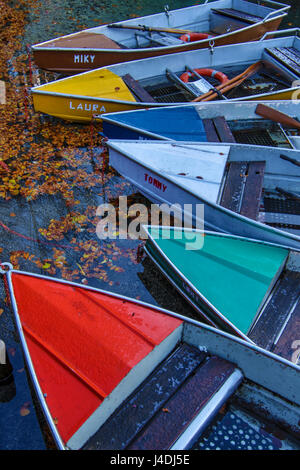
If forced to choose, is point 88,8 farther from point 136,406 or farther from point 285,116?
point 136,406

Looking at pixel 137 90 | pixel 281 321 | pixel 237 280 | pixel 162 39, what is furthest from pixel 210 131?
pixel 162 39

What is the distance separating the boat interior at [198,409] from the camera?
394cm

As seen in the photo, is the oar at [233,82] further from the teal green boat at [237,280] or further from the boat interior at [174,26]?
the teal green boat at [237,280]

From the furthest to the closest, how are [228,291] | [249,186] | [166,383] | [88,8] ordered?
[88,8]
[249,186]
[228,291]
[166,383]

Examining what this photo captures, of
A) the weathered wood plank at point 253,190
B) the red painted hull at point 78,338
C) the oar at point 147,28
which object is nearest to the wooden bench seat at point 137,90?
the oar at point 147,28

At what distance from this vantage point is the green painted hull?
5.41m

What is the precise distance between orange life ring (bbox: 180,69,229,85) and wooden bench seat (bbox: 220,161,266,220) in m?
3.72

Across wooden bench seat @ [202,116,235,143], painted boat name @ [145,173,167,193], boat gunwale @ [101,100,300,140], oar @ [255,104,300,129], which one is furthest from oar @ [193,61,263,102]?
painted boat name @ [145,173,167,193]

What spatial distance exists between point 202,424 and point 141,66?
894 centimetres

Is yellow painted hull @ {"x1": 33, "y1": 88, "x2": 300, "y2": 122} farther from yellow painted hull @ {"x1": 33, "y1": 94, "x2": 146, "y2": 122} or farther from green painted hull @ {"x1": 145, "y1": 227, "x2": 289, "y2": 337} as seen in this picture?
green painted hull @ {"x1": 145, "y1": 227, "x2": 289, "y2": 337}

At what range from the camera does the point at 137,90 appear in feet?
31.6

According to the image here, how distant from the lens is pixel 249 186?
23.3 feet

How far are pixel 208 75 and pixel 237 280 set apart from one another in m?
7.13
